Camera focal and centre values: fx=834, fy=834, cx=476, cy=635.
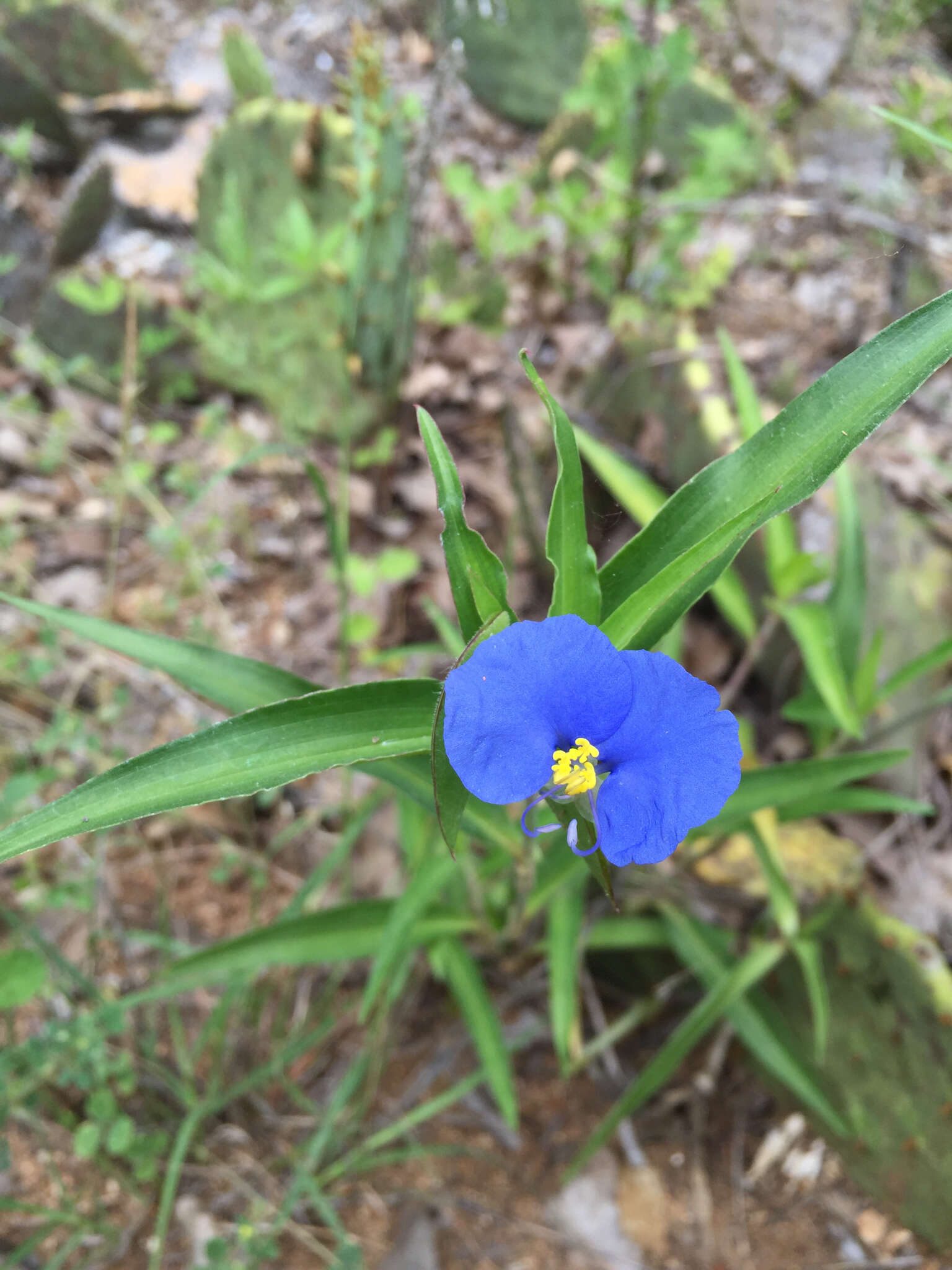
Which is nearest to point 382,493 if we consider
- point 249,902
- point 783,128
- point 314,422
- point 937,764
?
point 314,422

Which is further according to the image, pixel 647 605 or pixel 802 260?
pixel 802 260

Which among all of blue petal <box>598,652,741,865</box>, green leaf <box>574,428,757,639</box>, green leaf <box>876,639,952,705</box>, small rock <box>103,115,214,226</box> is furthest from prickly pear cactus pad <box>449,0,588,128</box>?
blue petal <box>598,652,741,865</box>

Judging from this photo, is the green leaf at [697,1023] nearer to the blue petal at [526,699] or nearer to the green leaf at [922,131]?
the blue petal at [526,699]

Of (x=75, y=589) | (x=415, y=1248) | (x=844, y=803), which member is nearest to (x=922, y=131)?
(x=844, y=803)

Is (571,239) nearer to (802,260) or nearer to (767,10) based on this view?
(802,260)

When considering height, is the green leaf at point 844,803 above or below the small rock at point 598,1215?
above

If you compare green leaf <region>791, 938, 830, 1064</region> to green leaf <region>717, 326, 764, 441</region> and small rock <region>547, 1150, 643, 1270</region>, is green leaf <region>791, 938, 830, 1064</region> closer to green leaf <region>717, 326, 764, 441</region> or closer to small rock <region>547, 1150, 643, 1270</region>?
small rock <region>547, 1150, 643, 1270</region>

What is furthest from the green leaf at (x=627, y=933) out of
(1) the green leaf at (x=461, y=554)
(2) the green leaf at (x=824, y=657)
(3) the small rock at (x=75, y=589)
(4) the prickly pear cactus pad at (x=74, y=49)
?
(4) the prickly pear cactus pad at (x=74, y=49)
